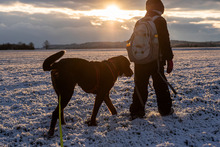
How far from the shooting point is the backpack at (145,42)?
4293 millimetres

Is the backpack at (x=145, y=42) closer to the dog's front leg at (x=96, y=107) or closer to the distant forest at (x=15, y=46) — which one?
the dog's front leg at (x=96, y=107)

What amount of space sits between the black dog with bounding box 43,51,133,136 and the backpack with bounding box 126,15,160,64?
2.30ft

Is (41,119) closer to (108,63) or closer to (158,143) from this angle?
(108,63)

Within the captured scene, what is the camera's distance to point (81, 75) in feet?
14.4

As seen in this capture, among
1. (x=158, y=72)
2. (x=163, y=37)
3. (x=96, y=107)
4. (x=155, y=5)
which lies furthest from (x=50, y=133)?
(x=155, y=5)

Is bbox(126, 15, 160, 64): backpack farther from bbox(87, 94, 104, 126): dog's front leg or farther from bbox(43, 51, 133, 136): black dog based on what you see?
bbox(87, 94, 104, 126): dog's front leg

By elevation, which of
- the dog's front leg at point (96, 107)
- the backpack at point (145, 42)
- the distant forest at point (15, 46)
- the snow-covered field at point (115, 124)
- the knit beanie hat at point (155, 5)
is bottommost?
the snow-covered field at point (115, 124)

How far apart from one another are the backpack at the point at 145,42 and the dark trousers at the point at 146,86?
299 mm

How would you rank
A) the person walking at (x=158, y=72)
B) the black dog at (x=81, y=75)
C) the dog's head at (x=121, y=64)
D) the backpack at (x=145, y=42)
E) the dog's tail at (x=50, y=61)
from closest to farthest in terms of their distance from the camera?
the dog's tail at (x=50, y=61) → the black dog at (x=81, y=75) → the backpack at (x=145, y=42) → the person walking at (x=158, y=72) → the dog's head at (x=121, y=64)

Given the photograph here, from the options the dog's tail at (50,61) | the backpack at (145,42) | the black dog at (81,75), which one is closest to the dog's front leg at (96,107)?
the black dog at (81,75)

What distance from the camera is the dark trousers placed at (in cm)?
466

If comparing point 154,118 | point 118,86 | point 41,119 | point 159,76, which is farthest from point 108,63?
point 118,86

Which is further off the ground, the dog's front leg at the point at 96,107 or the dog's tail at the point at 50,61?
the dog's tail at the point at 50,61

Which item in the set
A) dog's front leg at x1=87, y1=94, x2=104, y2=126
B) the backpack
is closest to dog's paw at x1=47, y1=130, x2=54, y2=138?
dog's front leg at x1=87, y1=94, x2=104, y2=126
